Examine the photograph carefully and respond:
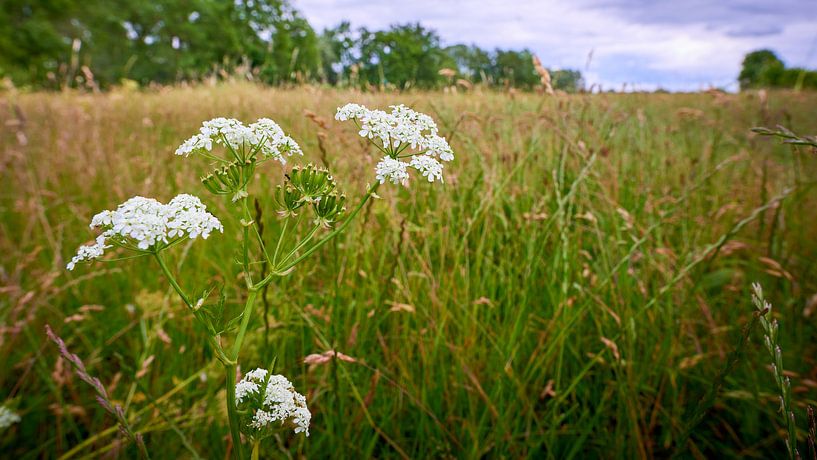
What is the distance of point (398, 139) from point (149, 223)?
52cm

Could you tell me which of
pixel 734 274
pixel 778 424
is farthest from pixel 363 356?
pixel 734 274

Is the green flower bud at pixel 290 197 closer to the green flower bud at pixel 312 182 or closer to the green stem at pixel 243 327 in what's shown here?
the green flower bud at pixel 312 182

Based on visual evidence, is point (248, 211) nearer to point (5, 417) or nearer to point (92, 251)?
point (92, 251)

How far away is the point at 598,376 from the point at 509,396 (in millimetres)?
578

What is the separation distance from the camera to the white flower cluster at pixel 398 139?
1022mm

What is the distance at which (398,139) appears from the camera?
107 centimetres

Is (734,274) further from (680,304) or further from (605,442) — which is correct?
(605,442)

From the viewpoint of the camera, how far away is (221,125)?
106 cm

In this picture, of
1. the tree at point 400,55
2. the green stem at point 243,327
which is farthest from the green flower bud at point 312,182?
the tree at point 400,55

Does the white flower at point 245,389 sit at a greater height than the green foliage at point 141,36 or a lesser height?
lesser

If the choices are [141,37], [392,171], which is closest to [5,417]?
[392,171]

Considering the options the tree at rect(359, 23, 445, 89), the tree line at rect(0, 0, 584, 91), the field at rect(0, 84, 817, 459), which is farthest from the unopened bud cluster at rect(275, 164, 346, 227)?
the tree line at rect(0, 0, 584, 91)

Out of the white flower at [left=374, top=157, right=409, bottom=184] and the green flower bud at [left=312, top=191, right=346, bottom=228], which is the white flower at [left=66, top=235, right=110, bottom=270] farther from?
the white flower at [left=374, top=157, right=409, bottom=184]

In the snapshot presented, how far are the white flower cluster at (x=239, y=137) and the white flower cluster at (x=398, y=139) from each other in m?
0.16
